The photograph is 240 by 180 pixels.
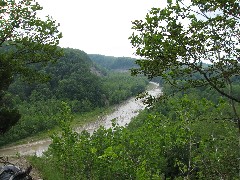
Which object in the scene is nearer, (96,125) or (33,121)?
(33,121)

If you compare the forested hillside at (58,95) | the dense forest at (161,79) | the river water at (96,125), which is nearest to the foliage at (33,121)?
the forested hillside at (58,95)

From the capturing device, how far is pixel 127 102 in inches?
4515

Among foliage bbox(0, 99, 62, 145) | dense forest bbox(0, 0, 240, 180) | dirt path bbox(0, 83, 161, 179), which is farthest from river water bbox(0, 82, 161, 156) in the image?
dense forest bbox(0, 0, 240, 180)

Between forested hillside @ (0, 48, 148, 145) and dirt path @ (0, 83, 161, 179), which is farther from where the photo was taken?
forested hillside @ (0, 48, 148, 145)

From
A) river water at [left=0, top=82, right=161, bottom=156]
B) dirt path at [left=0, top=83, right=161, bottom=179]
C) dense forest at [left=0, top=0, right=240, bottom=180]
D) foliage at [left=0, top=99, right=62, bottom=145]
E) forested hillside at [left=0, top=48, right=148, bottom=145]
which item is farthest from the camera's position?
forested hillside at [left=0, top=48, right=148, bottom=145]

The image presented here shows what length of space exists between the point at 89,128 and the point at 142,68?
67.9m

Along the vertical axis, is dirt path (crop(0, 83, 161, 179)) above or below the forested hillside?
below

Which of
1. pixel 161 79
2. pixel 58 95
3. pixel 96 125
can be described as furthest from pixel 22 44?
pixel 58 95

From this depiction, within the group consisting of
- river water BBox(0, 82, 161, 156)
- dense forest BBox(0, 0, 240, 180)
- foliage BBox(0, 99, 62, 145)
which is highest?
dense forest BBox(0, 0, 240, 180)

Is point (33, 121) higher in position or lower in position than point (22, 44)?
lower

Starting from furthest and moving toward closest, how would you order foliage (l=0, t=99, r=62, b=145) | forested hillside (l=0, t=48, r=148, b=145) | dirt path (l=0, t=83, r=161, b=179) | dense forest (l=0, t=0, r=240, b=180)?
forested hillside (l=0, t=48, r=148, b=145) → foliage (l=0, t=99, r=62, b=145) → dirt path (l=0, t=83, r=161, b=179) → dense forest (l=0, t=0, r=240, b=180)

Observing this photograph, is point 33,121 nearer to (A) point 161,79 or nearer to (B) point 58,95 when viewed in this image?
(B) point 58,95

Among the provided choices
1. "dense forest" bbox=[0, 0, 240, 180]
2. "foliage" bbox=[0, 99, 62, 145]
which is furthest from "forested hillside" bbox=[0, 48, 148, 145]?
"dense forest" bbox=[0, 0, 240, 180]

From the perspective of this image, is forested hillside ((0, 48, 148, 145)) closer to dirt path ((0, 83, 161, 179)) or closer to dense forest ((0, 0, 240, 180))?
dirt path ((0, 83, 161, 179))
